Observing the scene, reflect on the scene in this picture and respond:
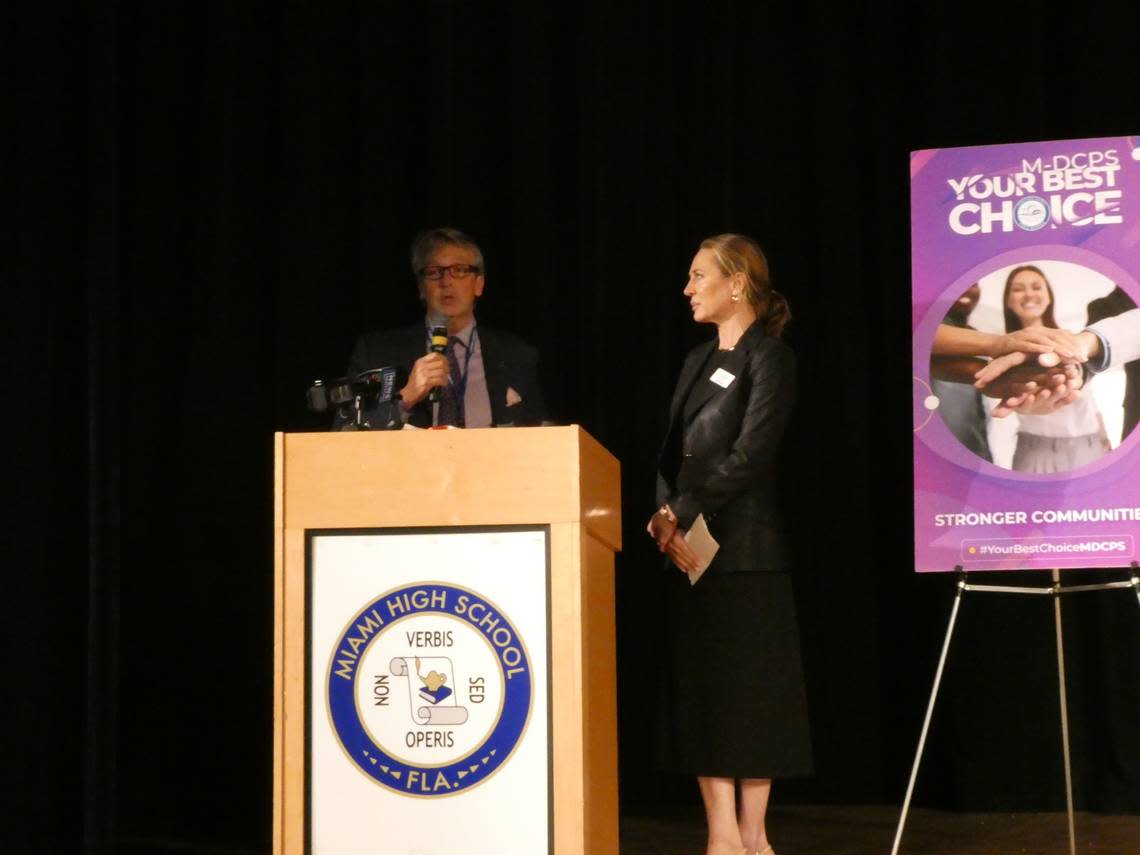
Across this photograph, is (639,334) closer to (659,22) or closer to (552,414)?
(552,414)

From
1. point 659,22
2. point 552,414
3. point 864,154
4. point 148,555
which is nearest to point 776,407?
point 552,414

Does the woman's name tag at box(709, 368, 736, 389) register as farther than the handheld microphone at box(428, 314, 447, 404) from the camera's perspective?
Yes

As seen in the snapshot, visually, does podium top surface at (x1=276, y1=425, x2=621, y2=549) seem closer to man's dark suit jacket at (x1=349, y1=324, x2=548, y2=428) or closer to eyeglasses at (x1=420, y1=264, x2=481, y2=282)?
man's dark suit jacket at (x1=349, y1=324, x2=548, y2=428)

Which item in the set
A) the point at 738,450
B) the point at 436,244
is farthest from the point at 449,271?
the point at 738,450

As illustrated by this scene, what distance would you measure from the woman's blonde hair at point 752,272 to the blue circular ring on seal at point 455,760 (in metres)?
1.59

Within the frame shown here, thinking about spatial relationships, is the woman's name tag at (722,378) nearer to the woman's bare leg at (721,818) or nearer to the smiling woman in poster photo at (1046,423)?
the smiling woman in poster photo at (1046,423)

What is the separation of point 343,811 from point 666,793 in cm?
270

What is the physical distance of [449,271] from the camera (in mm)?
3830

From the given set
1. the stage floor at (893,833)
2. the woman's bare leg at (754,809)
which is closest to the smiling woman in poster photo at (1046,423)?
the woman's bare leg at (754,809)

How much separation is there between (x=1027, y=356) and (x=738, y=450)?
667mm

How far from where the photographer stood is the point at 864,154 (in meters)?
4.68

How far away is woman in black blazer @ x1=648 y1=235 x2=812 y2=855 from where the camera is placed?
331 centimetres

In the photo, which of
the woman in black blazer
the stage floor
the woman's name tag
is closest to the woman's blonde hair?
the woman in black blazer

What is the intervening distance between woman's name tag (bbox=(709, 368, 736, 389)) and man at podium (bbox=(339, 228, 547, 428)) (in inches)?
22.1
